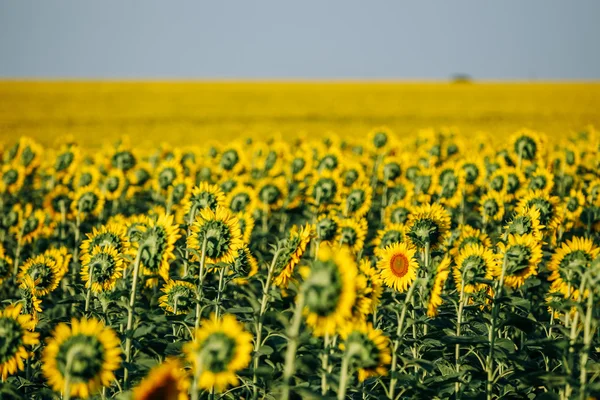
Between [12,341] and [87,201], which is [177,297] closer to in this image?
[12,341]

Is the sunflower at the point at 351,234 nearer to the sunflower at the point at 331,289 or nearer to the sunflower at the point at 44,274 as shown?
the sunflower at the point at 44,274

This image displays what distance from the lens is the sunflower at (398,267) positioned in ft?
12.6

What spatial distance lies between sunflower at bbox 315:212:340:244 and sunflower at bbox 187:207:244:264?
1098 millimetres

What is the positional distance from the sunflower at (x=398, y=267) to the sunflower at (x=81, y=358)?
2013 mm

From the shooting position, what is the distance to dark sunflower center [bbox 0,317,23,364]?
274 cm

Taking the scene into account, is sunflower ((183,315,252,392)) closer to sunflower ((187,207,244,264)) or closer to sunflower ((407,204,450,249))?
sunflower ((187,207,244,264))

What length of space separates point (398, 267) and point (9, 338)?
231 cm

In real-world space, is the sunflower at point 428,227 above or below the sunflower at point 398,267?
above

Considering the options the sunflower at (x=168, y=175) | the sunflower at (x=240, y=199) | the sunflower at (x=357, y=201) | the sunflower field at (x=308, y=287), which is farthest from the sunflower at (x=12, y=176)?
the sunflower at (x=357, y=201)

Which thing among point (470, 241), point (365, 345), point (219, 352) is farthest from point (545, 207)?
point (219, 352)

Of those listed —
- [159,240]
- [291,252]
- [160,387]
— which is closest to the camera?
[160,387]

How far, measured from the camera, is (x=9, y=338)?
2.75m

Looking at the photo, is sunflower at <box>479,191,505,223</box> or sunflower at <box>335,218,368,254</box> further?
sunflower at <box>479,191,505,223</box>

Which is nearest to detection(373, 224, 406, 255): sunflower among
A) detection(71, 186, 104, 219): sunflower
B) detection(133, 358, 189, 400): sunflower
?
detection(133, 358, 189, 400): sunflower
